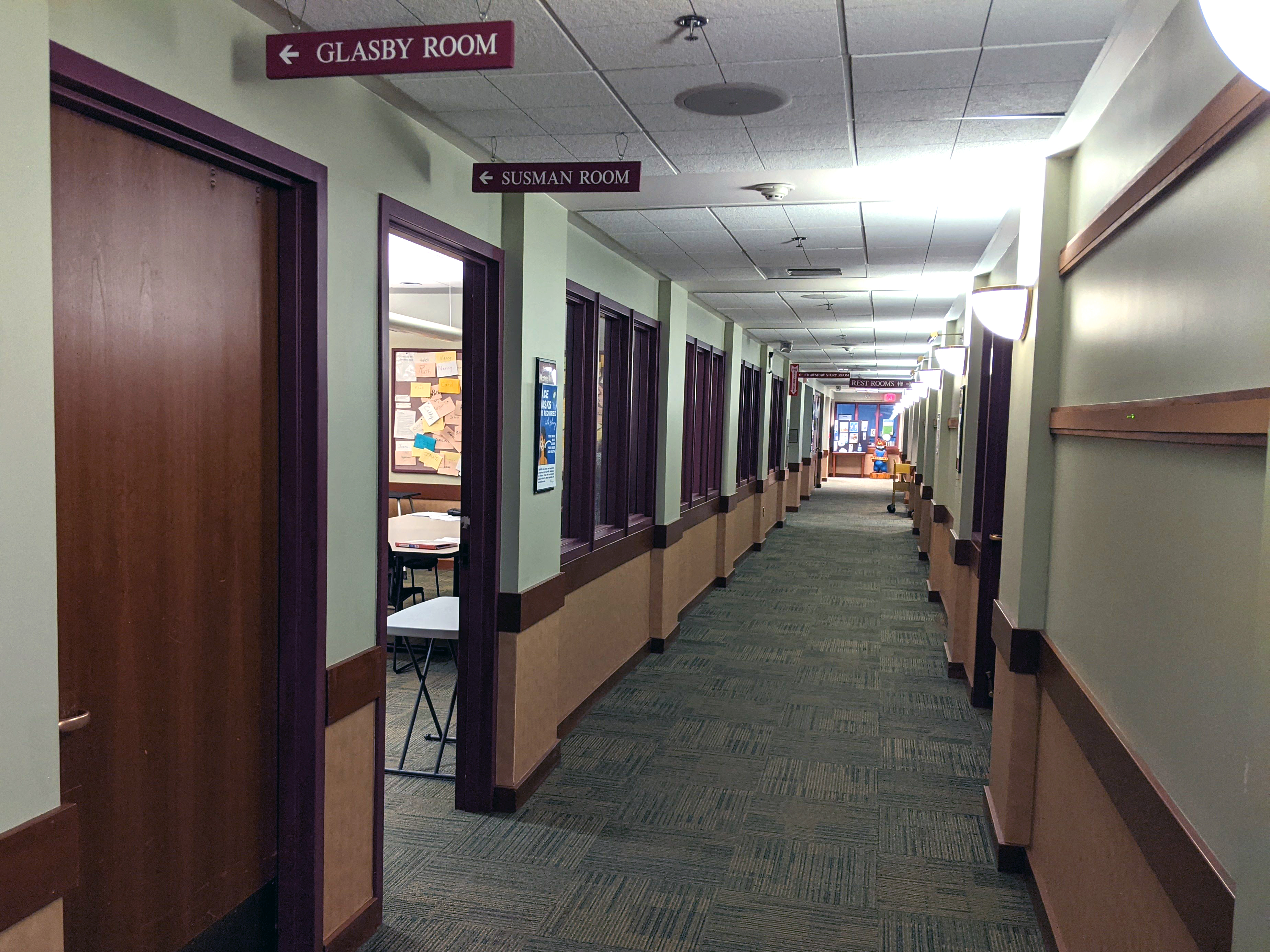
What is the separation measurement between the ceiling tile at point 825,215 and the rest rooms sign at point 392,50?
2537mm

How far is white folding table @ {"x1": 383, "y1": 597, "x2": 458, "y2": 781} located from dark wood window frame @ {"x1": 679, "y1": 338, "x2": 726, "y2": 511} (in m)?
2.89

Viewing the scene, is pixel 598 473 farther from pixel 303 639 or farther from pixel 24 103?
pixel 24 103

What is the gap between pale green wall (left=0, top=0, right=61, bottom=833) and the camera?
4.77 feet

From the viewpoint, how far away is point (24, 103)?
1.47m

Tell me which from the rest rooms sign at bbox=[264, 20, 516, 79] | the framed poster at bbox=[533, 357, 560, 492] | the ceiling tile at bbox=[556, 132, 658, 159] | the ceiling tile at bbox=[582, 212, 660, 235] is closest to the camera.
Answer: the rest rooms sign at bbox=[264, 20, 516, 79]

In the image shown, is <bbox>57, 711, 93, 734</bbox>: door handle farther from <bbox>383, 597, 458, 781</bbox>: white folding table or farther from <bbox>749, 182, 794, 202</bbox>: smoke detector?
<bbox>749, 182, 794, 202</bbox>: smoke detector

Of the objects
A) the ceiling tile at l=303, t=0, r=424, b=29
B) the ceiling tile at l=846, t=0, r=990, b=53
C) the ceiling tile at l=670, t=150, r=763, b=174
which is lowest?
the ceiling tile at l=303, t=0, r=424, b=29

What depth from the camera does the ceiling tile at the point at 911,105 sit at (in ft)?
8.68

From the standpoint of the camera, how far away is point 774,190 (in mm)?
3846

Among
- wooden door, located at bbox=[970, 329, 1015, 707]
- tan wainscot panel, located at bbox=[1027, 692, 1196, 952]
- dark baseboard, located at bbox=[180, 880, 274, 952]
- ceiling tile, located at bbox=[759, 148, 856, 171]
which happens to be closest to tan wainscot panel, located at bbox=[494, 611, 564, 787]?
dark baseboard, located at bbox=[180, 880, 274, 952]

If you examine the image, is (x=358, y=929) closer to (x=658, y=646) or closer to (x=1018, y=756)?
(x=1018, y=756)

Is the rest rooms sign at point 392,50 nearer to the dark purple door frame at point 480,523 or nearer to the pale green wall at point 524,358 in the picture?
the dark purple door frame at point 480,523

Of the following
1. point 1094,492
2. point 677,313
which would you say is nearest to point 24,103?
point 1094,492

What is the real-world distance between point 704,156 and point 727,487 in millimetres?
5767
